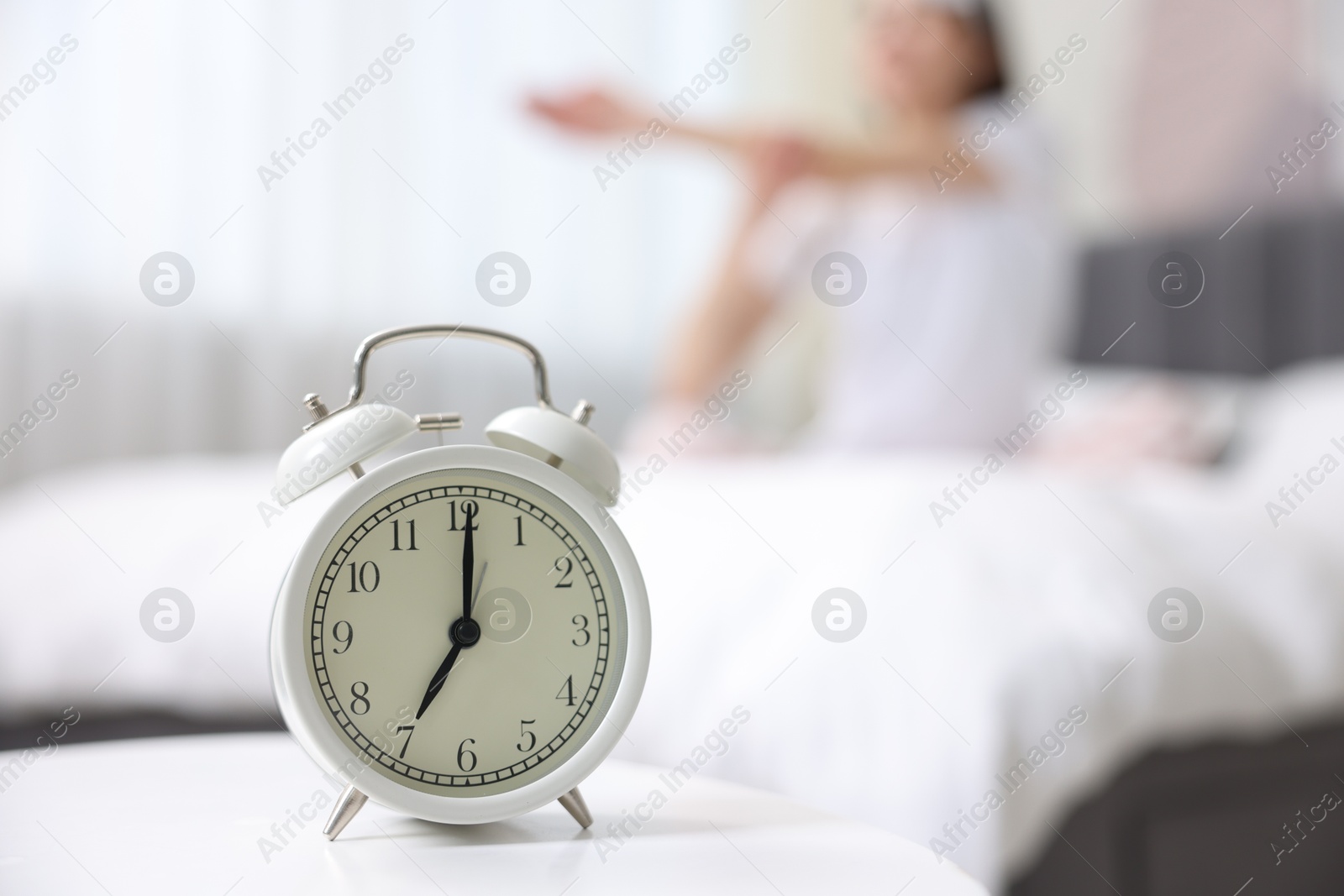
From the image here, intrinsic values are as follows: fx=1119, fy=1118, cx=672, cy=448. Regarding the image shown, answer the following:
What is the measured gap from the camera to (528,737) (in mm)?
552

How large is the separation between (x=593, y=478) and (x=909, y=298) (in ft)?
5.82

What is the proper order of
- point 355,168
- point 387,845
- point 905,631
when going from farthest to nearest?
point 355,168 < point 905,631 < point 387,845

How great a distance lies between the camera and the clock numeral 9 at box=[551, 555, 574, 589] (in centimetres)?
56

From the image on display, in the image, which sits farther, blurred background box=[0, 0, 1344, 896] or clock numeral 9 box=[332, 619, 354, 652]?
blurred background box=[0, 0, 1344, 896]

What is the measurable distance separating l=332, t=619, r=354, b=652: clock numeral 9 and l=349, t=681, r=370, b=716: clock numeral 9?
2cm

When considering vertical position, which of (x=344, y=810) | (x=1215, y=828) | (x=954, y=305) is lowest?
(x=344, y=810)

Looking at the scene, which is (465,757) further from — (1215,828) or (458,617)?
(1215,828)

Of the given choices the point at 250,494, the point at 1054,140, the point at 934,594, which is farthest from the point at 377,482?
the point at 1054,140

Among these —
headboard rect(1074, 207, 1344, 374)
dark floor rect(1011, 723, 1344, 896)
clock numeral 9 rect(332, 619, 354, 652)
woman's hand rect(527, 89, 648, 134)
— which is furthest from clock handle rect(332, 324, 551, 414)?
headboard rect(1074, 207, 1344, 374)

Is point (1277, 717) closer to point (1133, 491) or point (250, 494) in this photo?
point (1133, 491)

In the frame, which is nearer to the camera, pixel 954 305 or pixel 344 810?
pixel 344 810

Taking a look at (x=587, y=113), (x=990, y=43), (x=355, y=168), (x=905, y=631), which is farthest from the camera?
(x=355, y=168)

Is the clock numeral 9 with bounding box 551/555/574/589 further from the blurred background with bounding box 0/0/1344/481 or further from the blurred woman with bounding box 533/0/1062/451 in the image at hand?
the blurred background with bounding box 0/0/1344/481

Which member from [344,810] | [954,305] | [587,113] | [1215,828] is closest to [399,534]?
[344,810]
